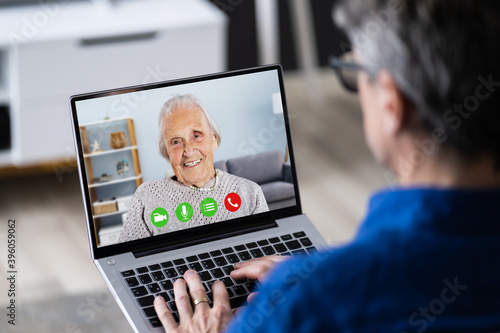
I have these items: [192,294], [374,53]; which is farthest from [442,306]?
[192,294]

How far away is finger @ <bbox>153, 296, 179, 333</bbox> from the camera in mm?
1035

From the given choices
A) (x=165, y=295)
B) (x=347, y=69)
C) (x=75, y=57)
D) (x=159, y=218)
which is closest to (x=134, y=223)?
(x=159, y=218)

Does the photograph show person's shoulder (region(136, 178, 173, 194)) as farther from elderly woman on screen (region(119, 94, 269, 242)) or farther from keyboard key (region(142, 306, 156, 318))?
keyboard key (region(142, 306, 156, 318))

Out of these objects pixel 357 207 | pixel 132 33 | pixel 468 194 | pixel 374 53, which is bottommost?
pixel 357 207

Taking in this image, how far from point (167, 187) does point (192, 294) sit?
0.19 metres

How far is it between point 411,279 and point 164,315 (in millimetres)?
454

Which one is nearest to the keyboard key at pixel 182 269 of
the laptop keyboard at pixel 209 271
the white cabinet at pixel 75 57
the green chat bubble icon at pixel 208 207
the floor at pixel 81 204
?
the laptop keyboard at pixel 209 271

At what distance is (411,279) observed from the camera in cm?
70

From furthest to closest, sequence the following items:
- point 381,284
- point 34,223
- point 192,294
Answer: point 34,223
point 192,294
point 381,284

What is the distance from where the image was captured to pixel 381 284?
27.3 inches

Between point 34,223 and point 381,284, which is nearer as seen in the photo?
point 381,284

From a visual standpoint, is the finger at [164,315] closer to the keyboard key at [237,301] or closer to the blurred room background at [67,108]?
the keyboard key at [237,301]

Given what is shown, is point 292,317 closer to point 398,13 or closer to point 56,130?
point 398,13

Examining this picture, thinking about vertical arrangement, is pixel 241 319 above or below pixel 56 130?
below
